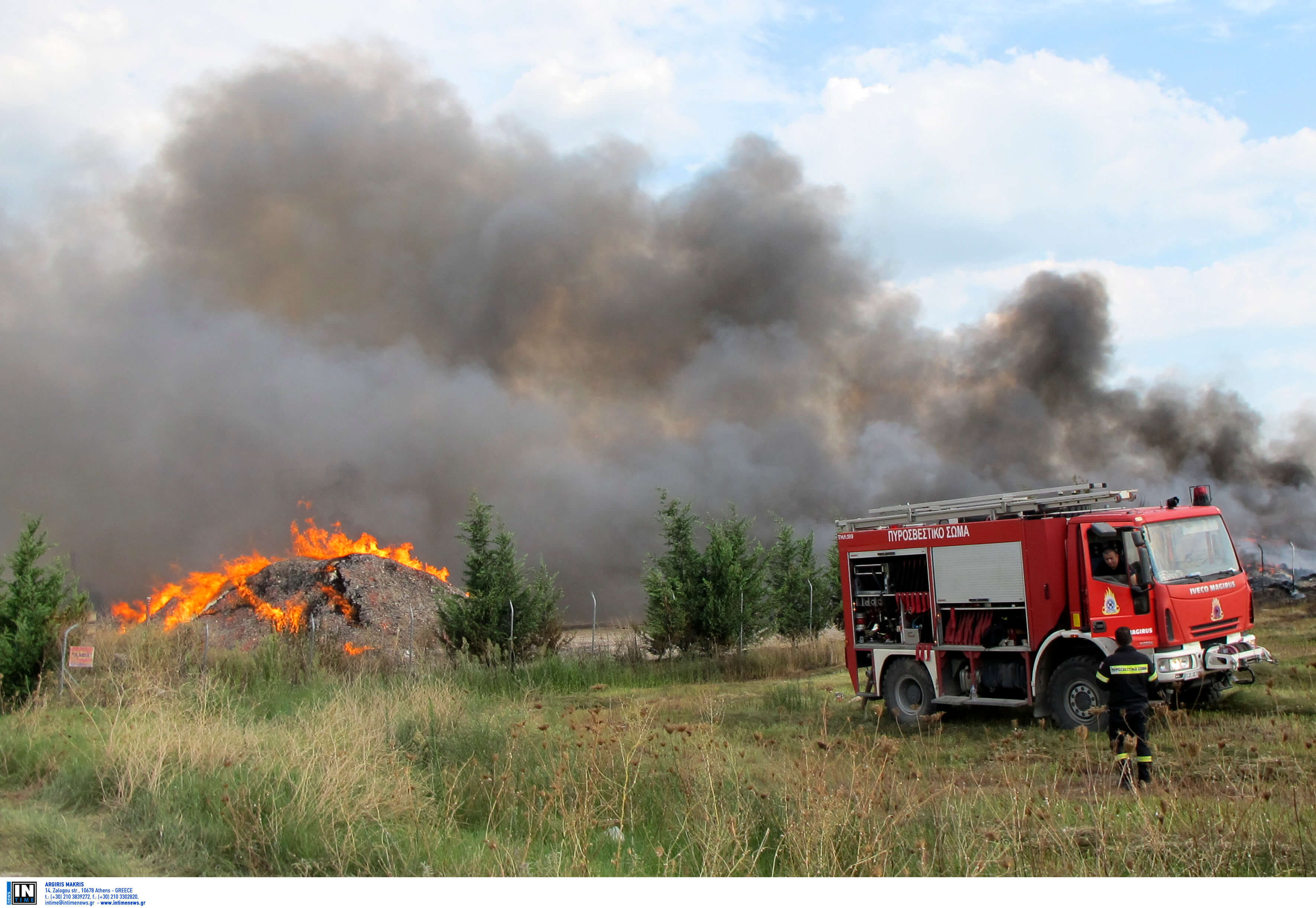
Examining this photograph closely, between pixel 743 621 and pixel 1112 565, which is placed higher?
pixel 1112 565

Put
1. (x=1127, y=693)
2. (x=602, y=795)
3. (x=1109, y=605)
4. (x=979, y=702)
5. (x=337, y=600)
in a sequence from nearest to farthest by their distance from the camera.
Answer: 1. (x=602, y=795)
2. (x=1127, y=693)
3. (x=1109, y=605)
4. (x=979, y=702)
5. (x=337, y=600)

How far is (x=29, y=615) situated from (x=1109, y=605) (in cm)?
1532

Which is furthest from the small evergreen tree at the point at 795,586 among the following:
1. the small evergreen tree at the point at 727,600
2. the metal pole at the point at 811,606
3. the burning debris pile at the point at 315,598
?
the burning debris pile at the point at 315,598

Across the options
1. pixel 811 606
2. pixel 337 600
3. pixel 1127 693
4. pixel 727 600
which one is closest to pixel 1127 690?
pixel 1127 693

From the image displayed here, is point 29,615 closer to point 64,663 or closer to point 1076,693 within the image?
point 64,663

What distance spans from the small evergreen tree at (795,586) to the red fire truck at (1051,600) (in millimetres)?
12494

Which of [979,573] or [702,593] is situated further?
[702,593]

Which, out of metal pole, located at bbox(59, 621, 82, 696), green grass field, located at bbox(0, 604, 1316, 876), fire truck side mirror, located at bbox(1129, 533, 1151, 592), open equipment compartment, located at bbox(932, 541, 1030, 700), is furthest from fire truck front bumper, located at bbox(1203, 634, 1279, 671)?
metal pole, located at bbox(59, 621, 82, 696)

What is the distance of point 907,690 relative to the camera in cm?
1234

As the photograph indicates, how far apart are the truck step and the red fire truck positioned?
2cm

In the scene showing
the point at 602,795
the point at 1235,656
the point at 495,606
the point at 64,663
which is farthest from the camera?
the point at 495,606

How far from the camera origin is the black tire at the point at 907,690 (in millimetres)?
11945

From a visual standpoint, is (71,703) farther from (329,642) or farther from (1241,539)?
(1241,539)

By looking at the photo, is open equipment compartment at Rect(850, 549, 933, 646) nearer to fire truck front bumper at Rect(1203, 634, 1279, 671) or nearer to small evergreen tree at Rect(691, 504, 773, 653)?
fire truck front bumper at Rect(1203, 634, 1279, 671)
